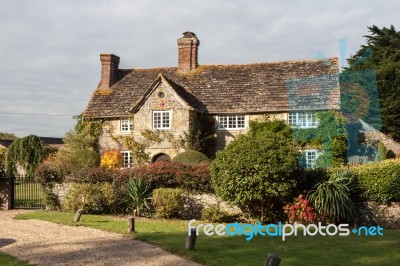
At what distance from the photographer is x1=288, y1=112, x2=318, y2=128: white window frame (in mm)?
29312

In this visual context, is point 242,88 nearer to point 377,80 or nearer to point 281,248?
point 377,80

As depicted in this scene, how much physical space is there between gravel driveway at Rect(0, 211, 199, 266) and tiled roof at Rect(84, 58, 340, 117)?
16.6 m

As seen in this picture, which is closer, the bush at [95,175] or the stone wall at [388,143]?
the bush at [95,175]

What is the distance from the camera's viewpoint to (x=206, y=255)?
11297mm

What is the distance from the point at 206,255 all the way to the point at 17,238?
609cm

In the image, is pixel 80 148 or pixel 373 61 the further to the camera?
pixel 373 61

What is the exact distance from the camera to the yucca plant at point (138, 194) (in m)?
19.3

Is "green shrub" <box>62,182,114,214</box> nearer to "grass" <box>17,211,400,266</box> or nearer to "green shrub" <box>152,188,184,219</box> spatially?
"green shrub" <box>152,188,184,219</box>

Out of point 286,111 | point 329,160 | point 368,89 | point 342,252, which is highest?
point 368,89

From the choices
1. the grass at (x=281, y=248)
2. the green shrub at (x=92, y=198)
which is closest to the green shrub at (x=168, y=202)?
the green shrub at (x=92, y=198)

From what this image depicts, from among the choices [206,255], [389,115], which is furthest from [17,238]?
[389,115]

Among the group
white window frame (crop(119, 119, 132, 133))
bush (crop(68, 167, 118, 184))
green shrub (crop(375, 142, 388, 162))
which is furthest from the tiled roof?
bush (crop(68, 167, 118, 184))

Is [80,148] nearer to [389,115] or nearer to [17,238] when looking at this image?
[17,238]

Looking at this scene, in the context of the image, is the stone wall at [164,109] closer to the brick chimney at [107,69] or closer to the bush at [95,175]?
the brick chimney at [107,69]
